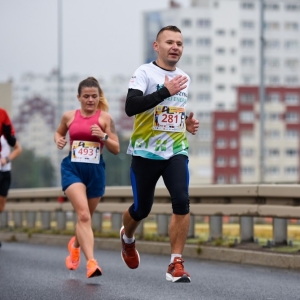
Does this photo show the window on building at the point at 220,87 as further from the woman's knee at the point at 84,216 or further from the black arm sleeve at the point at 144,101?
the black arm sleeve at the point at 144,101

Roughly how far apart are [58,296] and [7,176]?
6517 millimetres

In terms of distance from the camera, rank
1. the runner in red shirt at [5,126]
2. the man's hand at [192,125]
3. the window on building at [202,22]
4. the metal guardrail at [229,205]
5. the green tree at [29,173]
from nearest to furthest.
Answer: the man's hand at [192,125] → the metal guardrail at [229,205] → the runner in red shirt at [5,126] → the green tree at [29,173] → the window on building at [202,22]

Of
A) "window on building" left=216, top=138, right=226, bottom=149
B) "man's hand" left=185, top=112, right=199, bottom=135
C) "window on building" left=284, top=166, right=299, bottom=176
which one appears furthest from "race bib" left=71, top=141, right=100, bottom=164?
"window on building" left=284, top=166, right=299, bottom=176

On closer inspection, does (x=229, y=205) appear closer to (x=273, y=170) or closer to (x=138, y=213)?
(x=138, y=213)

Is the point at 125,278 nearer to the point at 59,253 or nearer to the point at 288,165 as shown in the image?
the point at 59,253

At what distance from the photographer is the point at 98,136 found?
9953mm

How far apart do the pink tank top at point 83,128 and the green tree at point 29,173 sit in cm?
14862

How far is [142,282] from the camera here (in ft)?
31.6

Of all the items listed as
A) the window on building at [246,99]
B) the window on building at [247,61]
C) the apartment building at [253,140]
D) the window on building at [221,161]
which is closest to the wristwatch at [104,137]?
the apartment building at [253,140]

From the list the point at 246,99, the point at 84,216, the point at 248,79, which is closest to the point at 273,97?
the point at 246,99

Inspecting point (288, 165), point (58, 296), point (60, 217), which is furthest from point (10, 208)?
point (288, 165)

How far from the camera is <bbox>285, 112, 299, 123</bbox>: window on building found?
165125mm

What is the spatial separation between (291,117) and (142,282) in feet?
518

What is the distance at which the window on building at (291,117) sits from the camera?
542ft
